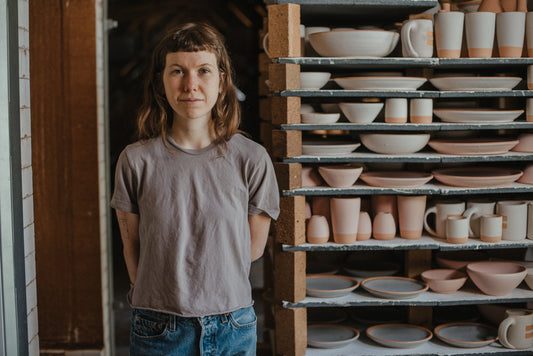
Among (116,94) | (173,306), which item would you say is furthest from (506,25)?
(116,94)

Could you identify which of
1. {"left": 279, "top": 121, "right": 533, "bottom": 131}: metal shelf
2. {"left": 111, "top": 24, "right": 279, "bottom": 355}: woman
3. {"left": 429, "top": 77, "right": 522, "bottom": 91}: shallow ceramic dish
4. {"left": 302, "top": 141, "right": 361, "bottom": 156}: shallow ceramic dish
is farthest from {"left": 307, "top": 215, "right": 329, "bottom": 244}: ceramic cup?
{"left": 111, "top": 24, "right": 279, "bottom": 355}: woman

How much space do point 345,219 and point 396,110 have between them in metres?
0.49

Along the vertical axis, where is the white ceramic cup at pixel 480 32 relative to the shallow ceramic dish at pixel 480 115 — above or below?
above

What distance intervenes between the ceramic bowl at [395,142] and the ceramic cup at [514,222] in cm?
47

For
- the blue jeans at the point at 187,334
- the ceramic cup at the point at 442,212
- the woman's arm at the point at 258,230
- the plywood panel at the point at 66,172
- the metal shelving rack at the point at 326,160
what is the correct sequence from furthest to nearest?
the plywood panel at the point at 66,172, the ceramic cup at the point at 442,212, the metal shelving rack at the point at 326,160, the woman's arm at the point at 258,230, the blue jeans at the point at 187,334

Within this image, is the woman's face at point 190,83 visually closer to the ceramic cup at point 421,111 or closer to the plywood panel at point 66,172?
the ceramic cup at point 421,111

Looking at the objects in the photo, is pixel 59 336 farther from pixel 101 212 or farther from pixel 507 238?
pixel 507 238

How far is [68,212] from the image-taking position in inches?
127

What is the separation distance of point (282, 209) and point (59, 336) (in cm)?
157

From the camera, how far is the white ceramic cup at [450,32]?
2.51m

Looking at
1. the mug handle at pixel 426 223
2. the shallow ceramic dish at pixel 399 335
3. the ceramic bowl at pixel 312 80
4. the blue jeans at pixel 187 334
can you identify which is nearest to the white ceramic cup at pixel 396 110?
the ceramic bowl at pixel 312 80

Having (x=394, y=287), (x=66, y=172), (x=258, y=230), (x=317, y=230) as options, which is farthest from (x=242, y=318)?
(x=66, y=172)

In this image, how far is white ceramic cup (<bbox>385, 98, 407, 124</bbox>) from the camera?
2535 millimetres

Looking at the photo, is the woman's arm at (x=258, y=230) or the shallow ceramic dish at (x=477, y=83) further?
the shallow ceramic dish at (x=477, y=83)
